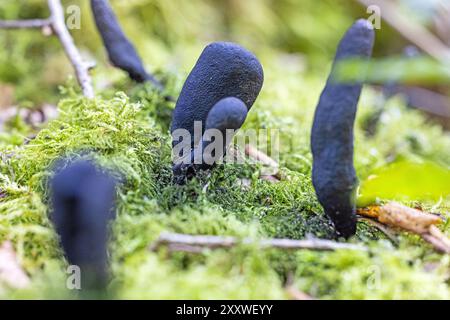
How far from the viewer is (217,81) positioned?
1146 millimetres

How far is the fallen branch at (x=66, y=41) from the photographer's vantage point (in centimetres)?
164

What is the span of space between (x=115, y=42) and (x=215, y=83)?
55 centimetres

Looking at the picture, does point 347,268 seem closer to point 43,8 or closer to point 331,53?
point 43,8

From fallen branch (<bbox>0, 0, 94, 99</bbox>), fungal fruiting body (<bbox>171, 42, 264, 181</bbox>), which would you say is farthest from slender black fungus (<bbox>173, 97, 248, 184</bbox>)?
fallen branch (<bbox>0, 0, 94, 99</bbox>)

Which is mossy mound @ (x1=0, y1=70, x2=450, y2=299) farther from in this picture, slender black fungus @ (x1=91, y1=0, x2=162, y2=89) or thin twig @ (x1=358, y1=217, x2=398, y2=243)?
slender black fungus @ (x1=91, y1=0, x2=162, y2=89)

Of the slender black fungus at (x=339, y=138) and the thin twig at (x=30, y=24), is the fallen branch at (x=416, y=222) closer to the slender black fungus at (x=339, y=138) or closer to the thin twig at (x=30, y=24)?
the slender black fungus at (x=339, y=138)

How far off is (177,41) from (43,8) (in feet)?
2.39

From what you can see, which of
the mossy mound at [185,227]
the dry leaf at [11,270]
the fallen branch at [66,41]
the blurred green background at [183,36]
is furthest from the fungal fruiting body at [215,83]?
the blurred green background at [183,36]

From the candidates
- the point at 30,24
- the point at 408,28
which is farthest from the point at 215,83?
the point at 408,28

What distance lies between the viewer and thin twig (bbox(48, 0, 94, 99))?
1.62 metres

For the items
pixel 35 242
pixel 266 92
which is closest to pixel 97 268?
pixel 35 242

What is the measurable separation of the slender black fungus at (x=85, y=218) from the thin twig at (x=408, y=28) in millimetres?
3060

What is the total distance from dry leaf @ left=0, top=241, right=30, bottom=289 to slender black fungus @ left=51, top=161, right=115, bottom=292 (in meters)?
0.11

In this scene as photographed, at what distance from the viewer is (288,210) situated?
3.77 ft
